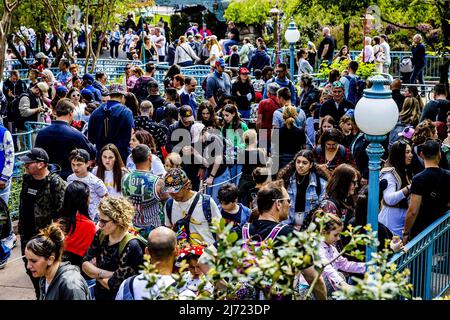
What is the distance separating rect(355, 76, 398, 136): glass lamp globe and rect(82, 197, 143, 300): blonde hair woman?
2077mm

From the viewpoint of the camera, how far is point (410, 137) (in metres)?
9.95

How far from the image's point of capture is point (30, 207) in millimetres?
7805

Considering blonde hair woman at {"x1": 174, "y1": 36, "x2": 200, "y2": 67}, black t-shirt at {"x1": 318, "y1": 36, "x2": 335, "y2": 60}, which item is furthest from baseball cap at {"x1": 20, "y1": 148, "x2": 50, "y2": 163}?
black t-shirt at {"x1": 318, "y1": 36, "x2": 335, "y2": 60}

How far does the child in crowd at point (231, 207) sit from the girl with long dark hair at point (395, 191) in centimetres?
140

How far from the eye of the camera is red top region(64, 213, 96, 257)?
7273mm

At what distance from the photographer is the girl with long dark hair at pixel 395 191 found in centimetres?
788

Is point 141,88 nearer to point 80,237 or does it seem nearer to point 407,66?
point 80,237

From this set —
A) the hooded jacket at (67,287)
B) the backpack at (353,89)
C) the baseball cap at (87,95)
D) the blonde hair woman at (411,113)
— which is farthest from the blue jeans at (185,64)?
the hooded jacket at (67,287)

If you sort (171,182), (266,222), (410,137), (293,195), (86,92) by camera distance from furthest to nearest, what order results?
(86,92), (410,137), (293,195), (171,182), (266,222)

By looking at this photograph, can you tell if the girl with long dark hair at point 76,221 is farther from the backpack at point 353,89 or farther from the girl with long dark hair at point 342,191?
the backpack at point 353,89

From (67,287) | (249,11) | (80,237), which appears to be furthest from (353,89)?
(249,11)

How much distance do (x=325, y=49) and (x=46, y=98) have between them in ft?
35.7
